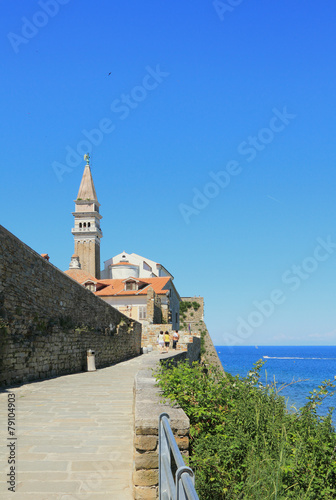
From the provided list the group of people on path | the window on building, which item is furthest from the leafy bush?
the window on building

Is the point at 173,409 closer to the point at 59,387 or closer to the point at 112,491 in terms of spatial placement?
the point at 112,491

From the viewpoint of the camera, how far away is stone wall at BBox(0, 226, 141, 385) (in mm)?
10656

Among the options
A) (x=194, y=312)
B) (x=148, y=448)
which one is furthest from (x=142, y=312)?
(x=148, y=448)

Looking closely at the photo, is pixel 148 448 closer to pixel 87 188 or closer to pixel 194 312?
pixel 194 312

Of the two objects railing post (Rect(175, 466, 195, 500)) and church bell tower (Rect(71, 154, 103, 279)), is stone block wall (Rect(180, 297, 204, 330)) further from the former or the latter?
railing post (Rect(175, 466, 195, 500))

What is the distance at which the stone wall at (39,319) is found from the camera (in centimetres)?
1066

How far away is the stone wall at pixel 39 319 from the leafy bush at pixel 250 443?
18.9 ft

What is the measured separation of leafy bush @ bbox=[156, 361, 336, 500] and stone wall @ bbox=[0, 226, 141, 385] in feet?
18.9

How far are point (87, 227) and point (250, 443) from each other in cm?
6776

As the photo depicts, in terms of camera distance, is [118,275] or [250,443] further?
[118,275]

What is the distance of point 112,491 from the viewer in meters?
4.06

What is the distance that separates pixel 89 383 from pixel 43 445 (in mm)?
6483

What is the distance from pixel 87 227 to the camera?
70.8 m

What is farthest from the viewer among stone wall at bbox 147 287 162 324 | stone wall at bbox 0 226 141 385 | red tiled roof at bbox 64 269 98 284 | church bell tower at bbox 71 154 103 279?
church bell tower at bbox 71 154 103 279
